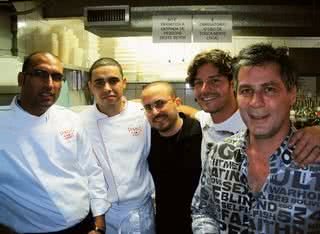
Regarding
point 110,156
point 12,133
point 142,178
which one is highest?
point 12,133

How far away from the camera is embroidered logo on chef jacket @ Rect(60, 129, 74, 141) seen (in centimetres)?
195

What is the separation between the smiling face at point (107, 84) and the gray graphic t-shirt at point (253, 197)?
2.84 feet

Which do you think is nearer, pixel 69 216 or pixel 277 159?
pixel 277 159

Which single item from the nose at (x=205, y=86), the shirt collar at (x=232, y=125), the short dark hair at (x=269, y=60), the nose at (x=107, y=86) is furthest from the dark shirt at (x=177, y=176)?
the short dark hair at (x=269, y=60)

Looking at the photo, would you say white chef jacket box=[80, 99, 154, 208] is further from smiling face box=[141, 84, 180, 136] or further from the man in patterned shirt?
the man in patterned shirt

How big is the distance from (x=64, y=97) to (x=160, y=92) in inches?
55.6

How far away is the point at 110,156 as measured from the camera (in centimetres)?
215

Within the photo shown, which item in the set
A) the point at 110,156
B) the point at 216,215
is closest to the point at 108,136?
the point at 110,156

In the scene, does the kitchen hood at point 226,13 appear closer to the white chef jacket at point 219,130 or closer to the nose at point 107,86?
the nose at point 107,86

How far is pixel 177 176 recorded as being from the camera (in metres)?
2.10

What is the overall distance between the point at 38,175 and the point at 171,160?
29.0 inches

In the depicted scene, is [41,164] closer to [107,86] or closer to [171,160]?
[107,86]

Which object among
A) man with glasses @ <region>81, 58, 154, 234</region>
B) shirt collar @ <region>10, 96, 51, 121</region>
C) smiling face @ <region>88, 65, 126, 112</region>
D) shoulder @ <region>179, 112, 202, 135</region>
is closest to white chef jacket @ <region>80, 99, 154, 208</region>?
man with glasses @ <region>81, 58, 154, 234</region>

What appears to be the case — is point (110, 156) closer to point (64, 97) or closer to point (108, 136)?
point (108, 136)
